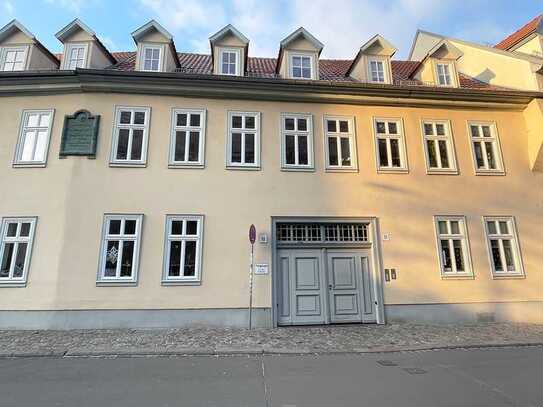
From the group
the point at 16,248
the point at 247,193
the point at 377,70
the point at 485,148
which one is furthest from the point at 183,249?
the point at 485,148

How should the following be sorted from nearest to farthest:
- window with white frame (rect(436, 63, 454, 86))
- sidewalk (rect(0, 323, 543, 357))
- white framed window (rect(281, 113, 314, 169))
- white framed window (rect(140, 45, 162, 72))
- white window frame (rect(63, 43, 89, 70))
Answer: sidewalk (rect(0, 323, 543, 357)) → white framed window (rect(281, 113, 314, 169)) → white window frame (rect(63, 43, 89, 70)) → white framed window (rect(140, 45, 162, 72)) → window with white frame (rect(436, 63, 454, 86))

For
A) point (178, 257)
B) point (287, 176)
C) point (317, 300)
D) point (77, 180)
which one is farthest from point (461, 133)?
point (77, 180)

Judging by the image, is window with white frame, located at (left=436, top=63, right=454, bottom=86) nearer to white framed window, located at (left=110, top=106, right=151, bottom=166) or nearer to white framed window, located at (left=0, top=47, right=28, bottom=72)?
white framed window, located at (left=110, top=106, right=151, bottom=166)

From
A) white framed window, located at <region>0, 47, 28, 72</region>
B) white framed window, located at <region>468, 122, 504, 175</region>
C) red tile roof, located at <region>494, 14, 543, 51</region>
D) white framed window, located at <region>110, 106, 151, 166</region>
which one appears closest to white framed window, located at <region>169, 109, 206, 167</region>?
white framed window, located at <region>110, 106, 151, 166</region>

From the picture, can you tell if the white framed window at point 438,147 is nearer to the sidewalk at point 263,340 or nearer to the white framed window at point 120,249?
the sidewalk at point 263,340

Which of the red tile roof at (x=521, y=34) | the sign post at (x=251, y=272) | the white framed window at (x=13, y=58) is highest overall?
the red tile roof at (x=521, y=34)

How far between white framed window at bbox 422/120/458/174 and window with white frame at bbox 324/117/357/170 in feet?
8.32

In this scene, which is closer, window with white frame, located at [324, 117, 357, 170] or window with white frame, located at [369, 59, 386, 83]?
window with white frame, located at [324, 117, 357, 170]

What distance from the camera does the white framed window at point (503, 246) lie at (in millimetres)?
11055

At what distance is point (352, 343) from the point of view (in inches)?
326

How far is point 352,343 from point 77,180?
889cm

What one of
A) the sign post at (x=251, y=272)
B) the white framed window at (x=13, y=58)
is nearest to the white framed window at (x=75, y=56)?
the white framed window at (x=13, y=58)

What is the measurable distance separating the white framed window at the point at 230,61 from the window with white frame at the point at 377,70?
16.0 ft

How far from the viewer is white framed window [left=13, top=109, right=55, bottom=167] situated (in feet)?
34.4
